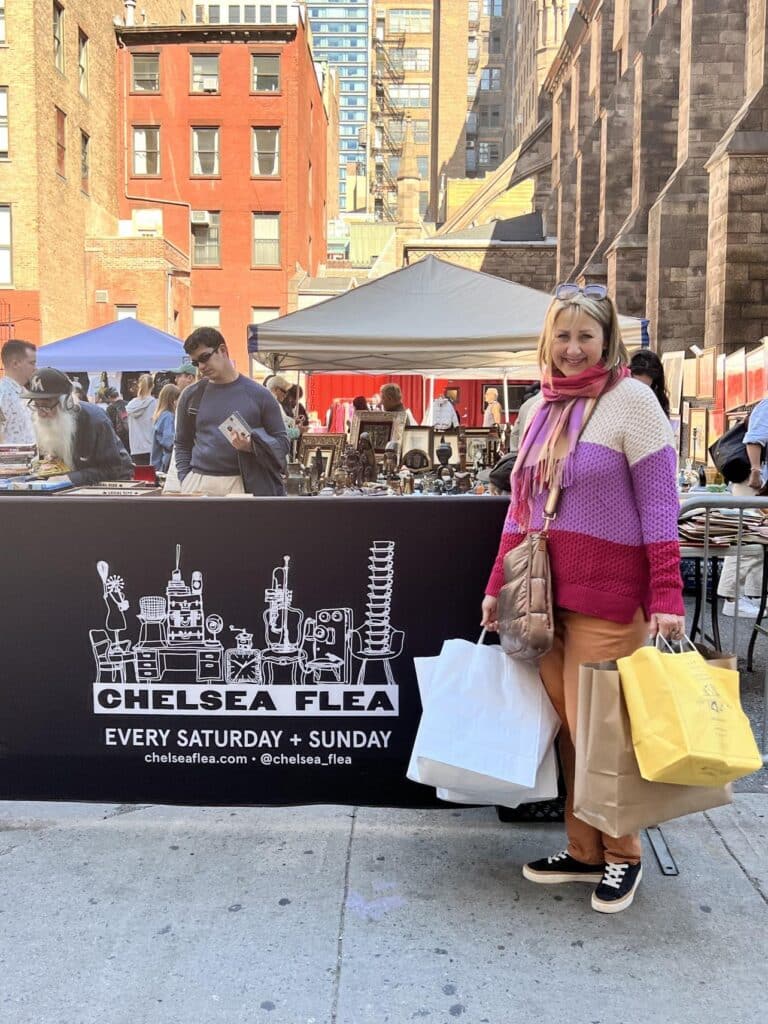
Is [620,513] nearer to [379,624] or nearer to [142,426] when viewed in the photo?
[379,624]

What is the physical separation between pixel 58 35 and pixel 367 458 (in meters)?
28.2

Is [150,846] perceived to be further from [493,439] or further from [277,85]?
[277,85]

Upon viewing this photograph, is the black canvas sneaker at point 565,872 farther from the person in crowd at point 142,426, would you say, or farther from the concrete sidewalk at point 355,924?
the person in crowd at point 142,426

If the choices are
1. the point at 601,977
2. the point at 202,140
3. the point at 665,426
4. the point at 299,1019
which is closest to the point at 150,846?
the point at 299,1019

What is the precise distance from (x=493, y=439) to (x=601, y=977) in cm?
971

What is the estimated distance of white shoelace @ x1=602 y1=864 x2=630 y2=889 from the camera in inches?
120

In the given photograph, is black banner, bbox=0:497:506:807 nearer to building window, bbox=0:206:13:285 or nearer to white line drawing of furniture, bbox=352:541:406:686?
white line drawing of furniture, bbox=352:541:406:686

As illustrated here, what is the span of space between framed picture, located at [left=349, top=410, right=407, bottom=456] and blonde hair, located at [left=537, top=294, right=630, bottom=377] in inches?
327

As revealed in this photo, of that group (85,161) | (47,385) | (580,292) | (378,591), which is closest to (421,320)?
(47,385)

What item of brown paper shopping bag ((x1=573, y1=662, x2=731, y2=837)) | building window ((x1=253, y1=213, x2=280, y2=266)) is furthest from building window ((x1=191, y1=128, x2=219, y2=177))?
brown paper shopping bag ((x1=573, y1=662, x2=731, y2=837))

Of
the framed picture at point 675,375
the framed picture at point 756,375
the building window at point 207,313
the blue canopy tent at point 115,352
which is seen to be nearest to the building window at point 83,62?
the building window at point 207,313

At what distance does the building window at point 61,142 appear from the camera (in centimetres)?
3123

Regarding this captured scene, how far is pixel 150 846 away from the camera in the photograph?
3555 millimetres

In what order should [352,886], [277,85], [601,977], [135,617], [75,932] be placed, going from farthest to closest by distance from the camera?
[277,85] → [135,617] → [352,886] → [75,932] → [601,977]
